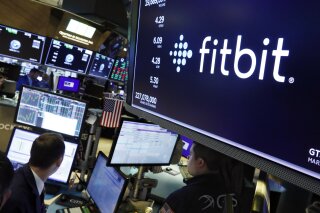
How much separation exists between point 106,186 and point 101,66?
5.13 meters

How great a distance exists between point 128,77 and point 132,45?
14 cm

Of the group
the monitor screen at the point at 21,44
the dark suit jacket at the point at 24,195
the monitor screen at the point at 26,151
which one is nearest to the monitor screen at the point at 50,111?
the monitor screen at the point at 26,151

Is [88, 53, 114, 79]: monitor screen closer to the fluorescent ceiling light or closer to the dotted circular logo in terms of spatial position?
the fluorescent ceiling light

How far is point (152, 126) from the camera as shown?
95.5 inches

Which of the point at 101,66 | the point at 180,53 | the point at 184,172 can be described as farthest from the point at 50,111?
the point at 101,66

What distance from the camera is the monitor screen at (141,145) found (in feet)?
7.59

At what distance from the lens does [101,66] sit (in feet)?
23.5

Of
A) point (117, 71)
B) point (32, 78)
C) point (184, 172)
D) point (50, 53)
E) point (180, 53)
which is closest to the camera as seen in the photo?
point (180, 53)

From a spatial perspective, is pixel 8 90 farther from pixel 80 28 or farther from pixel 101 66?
pixel 80 28

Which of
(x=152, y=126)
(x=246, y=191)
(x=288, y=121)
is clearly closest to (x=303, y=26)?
(x=288, y=121)

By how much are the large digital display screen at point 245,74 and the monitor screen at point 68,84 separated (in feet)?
21.0

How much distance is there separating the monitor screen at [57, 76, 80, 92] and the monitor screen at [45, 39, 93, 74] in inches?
29.0

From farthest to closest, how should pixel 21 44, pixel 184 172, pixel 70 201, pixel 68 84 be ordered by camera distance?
pixel 68 84
pixel 21 44
pixel 184 172
pixel 70 201

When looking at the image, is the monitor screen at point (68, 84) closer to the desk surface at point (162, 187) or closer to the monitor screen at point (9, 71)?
the monitor screen at point (9, 71)
